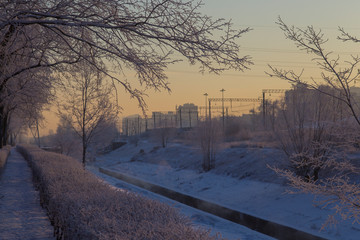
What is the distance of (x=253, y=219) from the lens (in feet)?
44.0

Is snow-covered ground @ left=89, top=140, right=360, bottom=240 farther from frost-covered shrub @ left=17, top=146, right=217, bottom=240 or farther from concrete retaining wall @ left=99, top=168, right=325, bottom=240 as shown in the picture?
frost-covered shrub @ left=17, top=146, right=217, bottom=240

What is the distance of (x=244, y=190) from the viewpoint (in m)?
18.2

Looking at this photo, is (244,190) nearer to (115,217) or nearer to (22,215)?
(22,215)

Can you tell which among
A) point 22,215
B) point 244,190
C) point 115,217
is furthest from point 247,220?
point 115,217

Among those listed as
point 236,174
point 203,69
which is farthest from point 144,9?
point 236,174

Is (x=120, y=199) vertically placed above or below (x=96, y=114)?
below

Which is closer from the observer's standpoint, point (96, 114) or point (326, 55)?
point (326, 55)

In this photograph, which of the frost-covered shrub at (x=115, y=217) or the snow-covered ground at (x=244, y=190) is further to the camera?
the snow-covered ground at (x=244, y=190)

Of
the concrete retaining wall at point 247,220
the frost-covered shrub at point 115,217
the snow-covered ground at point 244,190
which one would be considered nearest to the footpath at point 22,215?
the frost-covered shrub at point 115,217

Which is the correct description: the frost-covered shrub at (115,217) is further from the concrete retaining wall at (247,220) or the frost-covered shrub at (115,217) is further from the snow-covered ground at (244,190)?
the concrete retaining wall at (247,220)

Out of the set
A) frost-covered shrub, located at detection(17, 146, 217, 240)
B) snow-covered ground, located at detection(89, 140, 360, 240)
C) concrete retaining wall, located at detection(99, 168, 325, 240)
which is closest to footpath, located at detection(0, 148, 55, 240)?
frost-covered shrub, located at detection(17, 146, 217, 240)

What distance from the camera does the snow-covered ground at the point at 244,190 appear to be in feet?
38.4

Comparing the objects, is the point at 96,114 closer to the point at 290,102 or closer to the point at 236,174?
the point at 236,174

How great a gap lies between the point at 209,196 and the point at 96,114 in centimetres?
743
